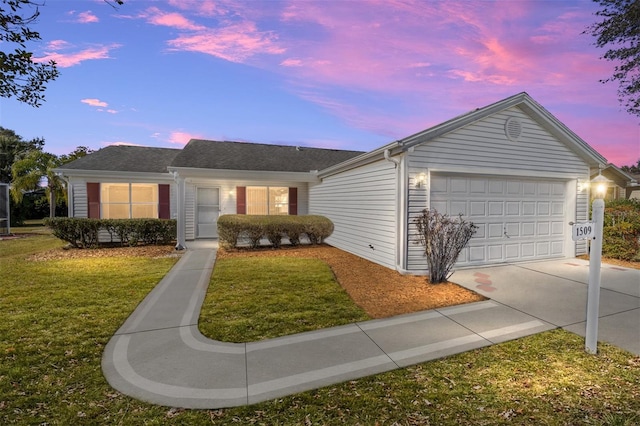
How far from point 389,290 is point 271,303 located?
2416mm

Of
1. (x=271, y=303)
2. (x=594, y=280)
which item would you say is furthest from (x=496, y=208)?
(x=271, y=303)

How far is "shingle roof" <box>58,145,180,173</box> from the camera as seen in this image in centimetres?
1220

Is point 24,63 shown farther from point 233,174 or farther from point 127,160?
point 127,160

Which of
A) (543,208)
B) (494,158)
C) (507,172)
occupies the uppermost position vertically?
(494,158)

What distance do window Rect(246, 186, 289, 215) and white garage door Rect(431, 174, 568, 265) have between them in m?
7.66

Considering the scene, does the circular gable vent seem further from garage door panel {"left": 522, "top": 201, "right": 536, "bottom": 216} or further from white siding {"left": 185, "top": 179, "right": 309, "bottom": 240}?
white siding {"left": 185, "top": 179, "right": 309, "bottom": 240}

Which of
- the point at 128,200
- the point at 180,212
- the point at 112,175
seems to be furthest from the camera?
the point at 128,200

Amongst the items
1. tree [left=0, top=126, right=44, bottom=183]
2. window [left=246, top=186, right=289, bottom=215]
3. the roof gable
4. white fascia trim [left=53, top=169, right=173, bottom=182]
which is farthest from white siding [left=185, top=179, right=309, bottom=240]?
tree [left=0, top=126, right=44, bottom=183]

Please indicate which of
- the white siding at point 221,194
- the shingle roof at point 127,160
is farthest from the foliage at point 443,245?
the shingle roof at point 127,160

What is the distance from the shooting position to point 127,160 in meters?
13.3

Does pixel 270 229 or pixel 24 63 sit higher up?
pixel 24 63

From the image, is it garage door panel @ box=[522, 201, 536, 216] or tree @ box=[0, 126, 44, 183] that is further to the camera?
tree @ box=[0, 126, 44, 183]

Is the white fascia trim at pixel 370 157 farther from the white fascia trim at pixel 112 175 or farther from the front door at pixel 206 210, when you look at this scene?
the white fascia trim at pixel 112 175

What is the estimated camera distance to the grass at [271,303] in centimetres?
423
